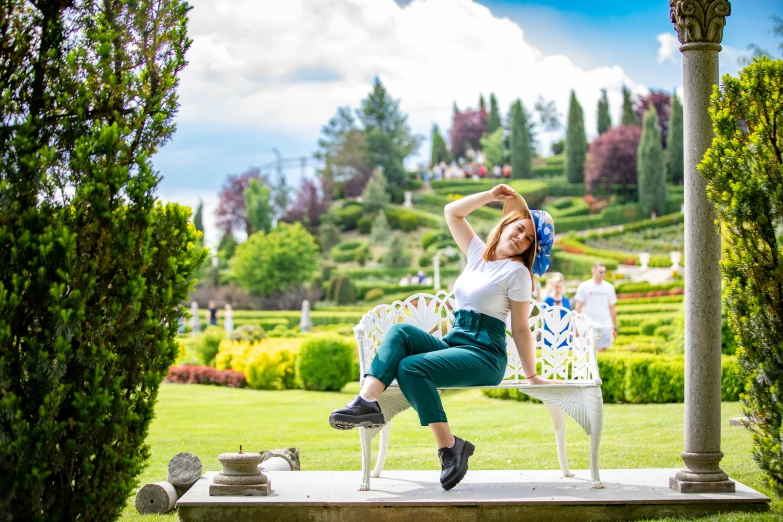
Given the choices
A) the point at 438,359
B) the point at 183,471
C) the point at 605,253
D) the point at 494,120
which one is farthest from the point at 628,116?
the point at 438,359

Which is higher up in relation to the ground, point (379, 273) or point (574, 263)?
point (574, 263)

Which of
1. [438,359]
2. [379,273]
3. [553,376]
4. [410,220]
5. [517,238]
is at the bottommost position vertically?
[553,376]

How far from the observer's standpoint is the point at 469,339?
4.18 metres

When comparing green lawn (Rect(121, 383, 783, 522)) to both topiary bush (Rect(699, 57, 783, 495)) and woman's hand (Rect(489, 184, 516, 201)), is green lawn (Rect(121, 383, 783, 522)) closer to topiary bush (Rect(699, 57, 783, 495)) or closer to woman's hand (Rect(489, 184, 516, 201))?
topiary bush (Rect(699, 57, 783, 495))

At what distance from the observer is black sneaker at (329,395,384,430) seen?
371 centimetres

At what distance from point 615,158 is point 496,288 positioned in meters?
50.7

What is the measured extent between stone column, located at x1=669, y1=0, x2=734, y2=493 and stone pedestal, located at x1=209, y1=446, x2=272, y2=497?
1935mm

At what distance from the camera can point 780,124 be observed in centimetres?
383

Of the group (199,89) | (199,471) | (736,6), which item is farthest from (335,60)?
(199,471)

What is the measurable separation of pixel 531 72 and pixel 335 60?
1483cm

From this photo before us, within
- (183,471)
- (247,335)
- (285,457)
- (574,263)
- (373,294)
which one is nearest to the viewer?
(183,471)

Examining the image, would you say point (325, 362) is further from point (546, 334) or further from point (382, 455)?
point (382, 455)

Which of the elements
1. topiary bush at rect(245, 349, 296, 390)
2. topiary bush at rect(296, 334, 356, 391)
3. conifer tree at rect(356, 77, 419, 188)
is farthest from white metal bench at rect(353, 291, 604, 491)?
conifer tree at rect(356, 77, 419, 188)

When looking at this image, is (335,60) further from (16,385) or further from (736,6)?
(16,385)
